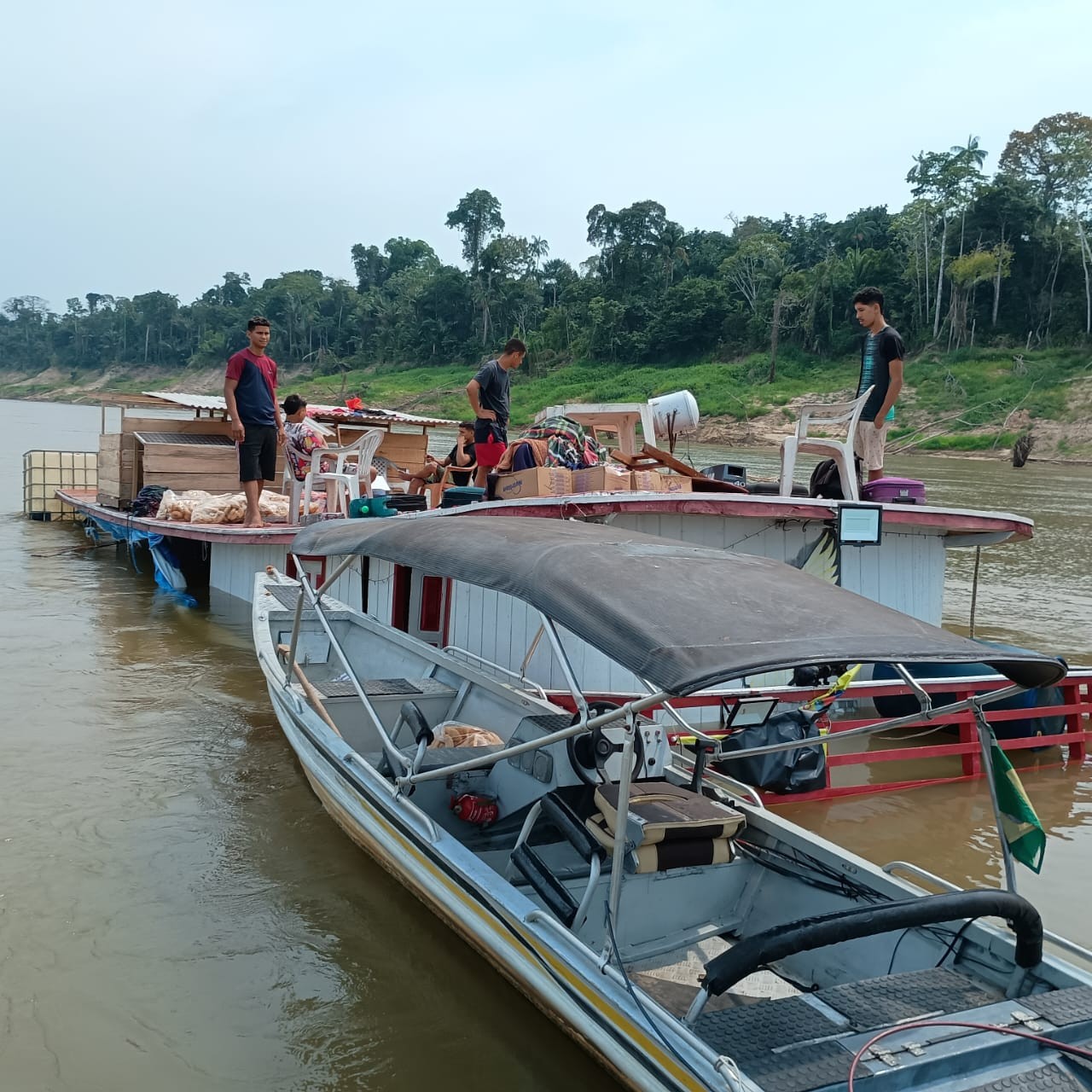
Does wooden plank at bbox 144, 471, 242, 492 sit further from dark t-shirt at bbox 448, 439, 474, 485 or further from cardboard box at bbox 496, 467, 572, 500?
cardboard box at bbox 496, 467, 572, 500

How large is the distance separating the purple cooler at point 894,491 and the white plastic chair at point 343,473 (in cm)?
465

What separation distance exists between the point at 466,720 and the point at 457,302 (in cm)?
6729

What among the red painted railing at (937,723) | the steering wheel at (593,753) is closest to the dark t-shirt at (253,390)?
the red painted railing at (937,723)

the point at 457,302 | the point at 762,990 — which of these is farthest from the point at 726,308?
the point at 762,990

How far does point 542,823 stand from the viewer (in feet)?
15.3

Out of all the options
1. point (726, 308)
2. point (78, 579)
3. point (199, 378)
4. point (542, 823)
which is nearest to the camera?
point (542, 823)

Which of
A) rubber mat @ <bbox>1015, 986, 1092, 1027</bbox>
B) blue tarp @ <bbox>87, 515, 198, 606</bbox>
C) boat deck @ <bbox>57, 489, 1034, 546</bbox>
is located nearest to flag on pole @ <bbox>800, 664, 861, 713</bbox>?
boat deck @ <bbox>57, 489, 1034, 546</bbox>

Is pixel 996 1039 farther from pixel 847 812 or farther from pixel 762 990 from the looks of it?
pixel 847 812

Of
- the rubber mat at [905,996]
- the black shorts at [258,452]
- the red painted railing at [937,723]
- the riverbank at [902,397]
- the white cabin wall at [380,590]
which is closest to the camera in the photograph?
the rubber mat at [905,996]

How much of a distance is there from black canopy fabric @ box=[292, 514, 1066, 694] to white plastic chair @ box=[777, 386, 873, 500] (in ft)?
12.5

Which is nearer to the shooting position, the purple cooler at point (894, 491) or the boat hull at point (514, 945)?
the boat hull at point (514, 945)

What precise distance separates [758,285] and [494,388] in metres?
48.2

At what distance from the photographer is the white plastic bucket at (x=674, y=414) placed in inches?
357

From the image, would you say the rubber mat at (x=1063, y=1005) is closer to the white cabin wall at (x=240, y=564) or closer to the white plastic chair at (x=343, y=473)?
the white plastic chair at (x=343, y=473)
